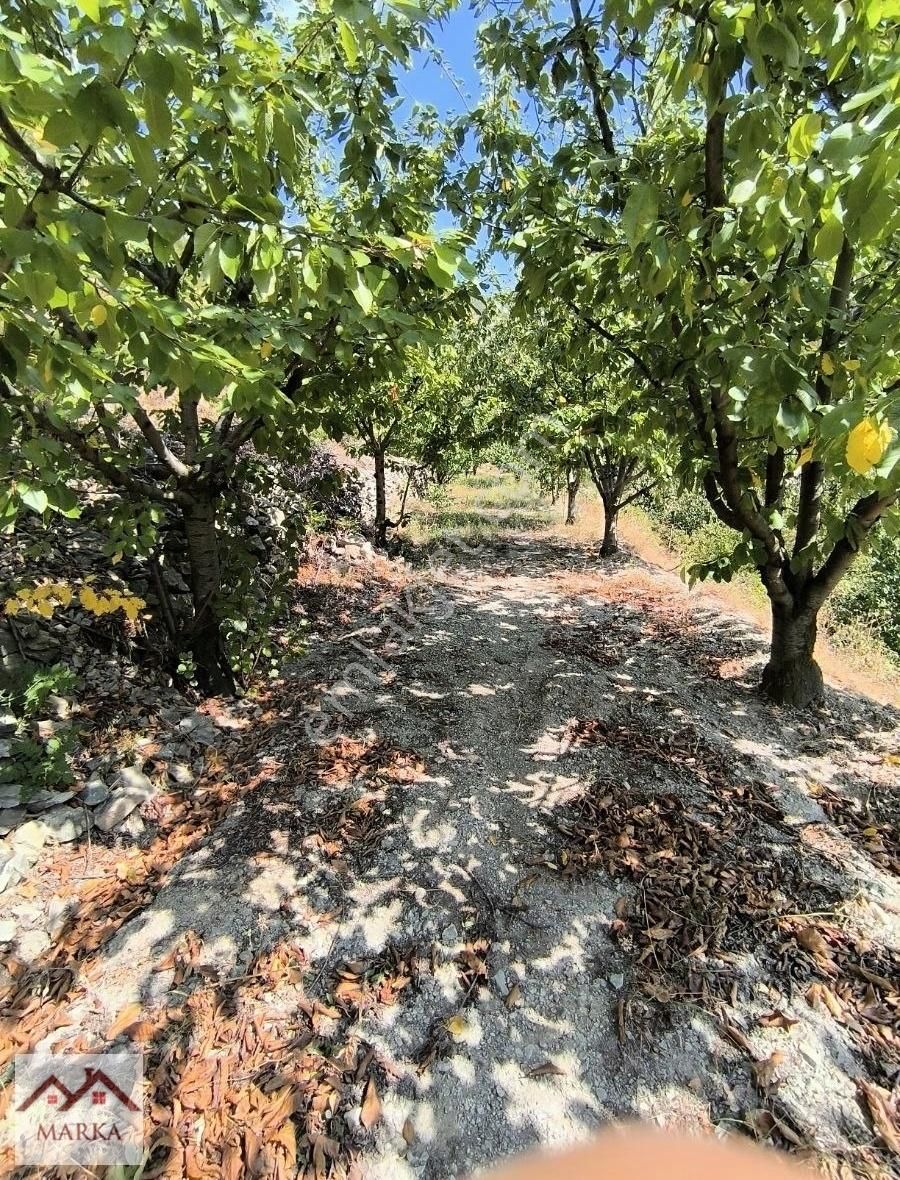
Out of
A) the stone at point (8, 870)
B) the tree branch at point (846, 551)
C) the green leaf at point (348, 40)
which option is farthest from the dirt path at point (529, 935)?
the green leaf at point (348, 40)

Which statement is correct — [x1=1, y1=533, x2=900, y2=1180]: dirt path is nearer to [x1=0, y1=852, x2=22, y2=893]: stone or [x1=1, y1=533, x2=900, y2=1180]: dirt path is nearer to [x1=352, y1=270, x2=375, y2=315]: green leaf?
[x1=0, y1=852, x2=22, y2=893]: stone

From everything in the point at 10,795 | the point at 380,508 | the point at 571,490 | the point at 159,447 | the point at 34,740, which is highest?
the point at 159,447

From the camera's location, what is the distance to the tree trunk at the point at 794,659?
416 centimetres

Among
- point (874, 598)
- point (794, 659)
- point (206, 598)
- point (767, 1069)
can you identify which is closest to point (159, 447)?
point (206, 598)

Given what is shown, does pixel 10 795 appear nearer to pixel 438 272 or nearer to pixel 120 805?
pixel 120 805

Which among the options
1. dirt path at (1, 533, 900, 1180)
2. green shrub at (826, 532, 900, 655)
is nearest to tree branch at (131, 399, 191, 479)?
dirt path at (1, 533, 900, 1180)

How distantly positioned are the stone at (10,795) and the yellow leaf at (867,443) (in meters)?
3.78

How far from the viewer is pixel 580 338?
12.4ft

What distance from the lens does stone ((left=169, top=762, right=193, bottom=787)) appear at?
3.42 meters

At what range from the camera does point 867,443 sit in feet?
4.49

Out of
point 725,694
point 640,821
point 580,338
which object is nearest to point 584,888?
point 640,821

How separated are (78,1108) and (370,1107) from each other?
0.95m

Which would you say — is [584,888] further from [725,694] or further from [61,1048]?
[725,694]

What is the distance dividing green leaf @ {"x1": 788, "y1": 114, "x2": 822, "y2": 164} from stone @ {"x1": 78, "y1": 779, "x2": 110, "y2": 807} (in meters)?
3.95
